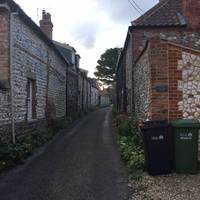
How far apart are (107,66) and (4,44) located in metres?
47.7

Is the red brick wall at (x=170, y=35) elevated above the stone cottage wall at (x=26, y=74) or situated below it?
above

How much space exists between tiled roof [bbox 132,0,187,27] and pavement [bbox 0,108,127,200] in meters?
6.78

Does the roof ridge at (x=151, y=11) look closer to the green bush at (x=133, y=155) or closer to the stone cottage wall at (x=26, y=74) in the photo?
the stone cottage wall at (x=26, y=74)

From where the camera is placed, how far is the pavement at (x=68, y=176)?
6.92 meters

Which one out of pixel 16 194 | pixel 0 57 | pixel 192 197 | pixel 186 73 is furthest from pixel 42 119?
pixel 192 197

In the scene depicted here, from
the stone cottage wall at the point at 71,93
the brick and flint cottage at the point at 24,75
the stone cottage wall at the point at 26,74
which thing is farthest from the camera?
the stone cottage wall at the point at 71,93

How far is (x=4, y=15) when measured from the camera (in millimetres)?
11875

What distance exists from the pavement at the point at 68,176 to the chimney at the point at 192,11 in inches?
226

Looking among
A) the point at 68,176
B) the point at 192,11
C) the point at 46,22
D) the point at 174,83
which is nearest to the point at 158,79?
the point at 174,83

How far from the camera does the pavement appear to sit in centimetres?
692

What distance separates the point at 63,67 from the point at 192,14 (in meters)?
12.6

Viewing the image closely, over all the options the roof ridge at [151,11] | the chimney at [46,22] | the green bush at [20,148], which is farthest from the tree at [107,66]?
the green bush at [20,148]

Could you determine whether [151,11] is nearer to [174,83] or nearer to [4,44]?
[4,44]

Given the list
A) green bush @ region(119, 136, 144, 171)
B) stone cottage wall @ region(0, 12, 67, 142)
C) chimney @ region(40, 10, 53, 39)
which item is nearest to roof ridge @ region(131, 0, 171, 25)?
stone cottage wall @ region(0, 12, 67, 142)
